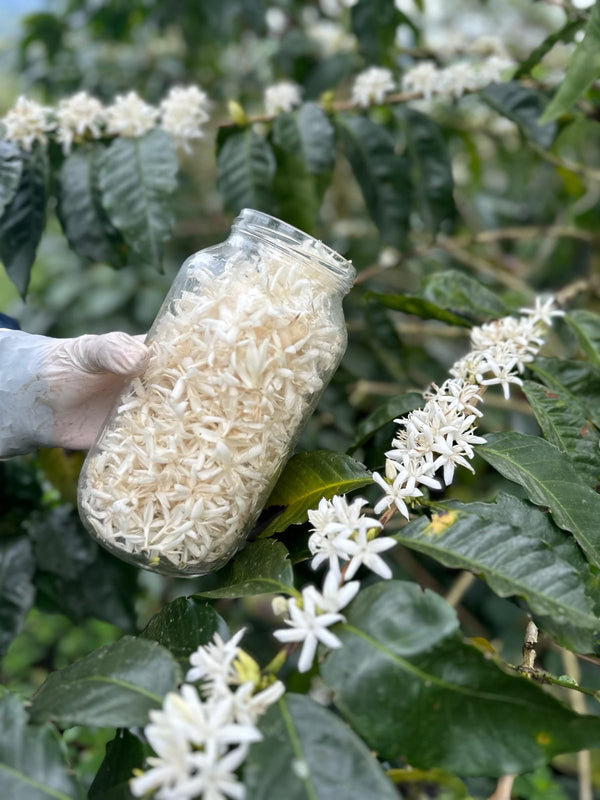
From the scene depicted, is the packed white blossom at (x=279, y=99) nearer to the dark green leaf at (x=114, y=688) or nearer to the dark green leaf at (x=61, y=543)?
the dark green leaf at (x=61, y=543)

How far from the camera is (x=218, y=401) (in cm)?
51

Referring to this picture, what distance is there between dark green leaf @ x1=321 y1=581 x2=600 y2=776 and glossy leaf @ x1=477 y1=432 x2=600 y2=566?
0.51 ft

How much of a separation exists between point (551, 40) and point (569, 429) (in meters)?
0.57

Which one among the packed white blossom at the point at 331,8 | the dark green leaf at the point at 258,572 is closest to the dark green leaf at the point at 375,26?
the packed white blossom at the point at 331,8

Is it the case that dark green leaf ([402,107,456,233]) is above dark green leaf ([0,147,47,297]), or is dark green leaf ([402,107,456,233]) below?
above

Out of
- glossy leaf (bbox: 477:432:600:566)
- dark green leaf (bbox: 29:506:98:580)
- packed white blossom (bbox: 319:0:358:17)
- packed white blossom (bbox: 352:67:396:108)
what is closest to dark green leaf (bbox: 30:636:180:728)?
glossy leaf (bbox: 477:432:600:566)

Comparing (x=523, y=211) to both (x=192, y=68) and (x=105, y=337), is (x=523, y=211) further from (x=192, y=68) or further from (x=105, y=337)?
(x=105, y=337)

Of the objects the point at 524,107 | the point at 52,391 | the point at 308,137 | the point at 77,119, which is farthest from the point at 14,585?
the point at 524,107

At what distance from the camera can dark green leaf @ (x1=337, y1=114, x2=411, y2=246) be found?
3.05 ft

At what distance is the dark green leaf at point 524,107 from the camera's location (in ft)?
3.01

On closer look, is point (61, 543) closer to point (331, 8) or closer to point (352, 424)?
point (352, 424)

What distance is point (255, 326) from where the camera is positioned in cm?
51

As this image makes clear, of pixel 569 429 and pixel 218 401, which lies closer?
pixel 218 401

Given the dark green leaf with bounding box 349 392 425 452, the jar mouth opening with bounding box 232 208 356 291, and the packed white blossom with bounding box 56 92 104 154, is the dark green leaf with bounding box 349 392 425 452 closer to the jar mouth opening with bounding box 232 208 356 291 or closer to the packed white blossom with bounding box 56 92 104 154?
the jar mouth opening with bounding box 232 208 356 291
